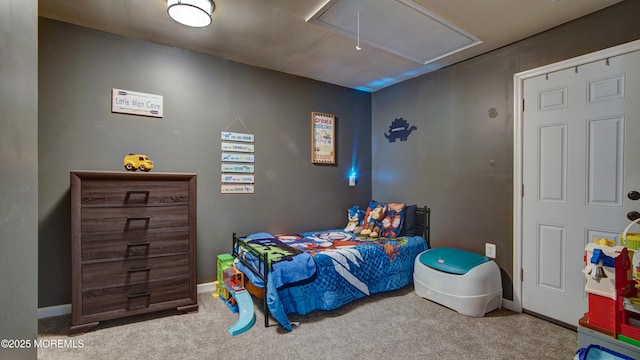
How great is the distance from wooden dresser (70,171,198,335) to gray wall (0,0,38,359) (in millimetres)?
Result: 1293

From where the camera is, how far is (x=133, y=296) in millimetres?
2211

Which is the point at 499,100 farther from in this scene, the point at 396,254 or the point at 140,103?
the point at 140,103

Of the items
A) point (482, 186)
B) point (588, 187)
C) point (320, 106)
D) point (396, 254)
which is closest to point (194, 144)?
point (320, 106)

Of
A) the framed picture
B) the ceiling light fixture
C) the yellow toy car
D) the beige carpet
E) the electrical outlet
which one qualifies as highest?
the ceiling light fixture

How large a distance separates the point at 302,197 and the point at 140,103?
76.9 inches

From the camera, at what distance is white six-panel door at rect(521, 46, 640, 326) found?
2.00 m

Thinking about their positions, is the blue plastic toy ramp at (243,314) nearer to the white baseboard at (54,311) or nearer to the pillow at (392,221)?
the white baseboard at (54,311)

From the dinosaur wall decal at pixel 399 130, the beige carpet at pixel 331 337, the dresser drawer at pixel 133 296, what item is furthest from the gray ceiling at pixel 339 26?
the beige carpet at pixel 331 337

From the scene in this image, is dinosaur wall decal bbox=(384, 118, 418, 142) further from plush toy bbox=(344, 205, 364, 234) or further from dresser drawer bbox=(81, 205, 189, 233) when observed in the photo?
dresser drawer bbox=(81, 205, 189, 233)

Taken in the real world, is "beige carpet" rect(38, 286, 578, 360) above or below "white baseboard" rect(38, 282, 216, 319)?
below

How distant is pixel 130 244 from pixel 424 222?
2975 millimetres

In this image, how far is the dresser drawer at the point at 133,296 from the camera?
2096mm

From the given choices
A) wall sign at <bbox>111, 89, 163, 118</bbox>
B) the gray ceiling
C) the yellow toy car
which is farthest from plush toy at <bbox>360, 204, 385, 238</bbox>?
wall sign at <bbox>111, 89, 163, 118</bbox>

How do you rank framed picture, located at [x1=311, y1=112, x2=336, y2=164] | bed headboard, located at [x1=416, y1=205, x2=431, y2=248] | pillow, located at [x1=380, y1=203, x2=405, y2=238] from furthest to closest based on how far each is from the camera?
1. framed picture, located at [x1=311, y1=112, x2=336, y2=164]
2. bed headboard, located at [x1=416, y1=205, x2=431, y2=248]
3. pillow, located at [x1=380, y1=203, x2=405, y2=238]
